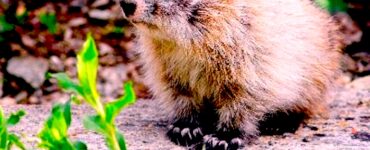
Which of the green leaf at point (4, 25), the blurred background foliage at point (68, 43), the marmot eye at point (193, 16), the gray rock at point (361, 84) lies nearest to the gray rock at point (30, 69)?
the blurred background foliage at point (68, 43)

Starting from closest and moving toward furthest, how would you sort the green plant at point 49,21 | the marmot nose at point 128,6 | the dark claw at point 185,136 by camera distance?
the marmot nose at point 128,6
the dark claw at point 185,136
the green plant at point 49,21

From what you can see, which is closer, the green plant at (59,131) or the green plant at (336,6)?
the green plant at (59,131)

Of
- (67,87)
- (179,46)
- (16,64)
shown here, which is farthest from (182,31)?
(16,64)

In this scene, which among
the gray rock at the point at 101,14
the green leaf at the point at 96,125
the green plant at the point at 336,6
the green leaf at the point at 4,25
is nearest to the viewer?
the green leaf at the point at 96,125

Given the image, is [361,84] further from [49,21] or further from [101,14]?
[49,21]

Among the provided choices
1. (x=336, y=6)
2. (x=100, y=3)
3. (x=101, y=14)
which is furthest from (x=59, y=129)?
(x=100, y=3)

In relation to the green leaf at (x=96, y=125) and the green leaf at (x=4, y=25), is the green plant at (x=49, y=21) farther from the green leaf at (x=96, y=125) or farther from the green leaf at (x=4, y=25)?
the green leaf at (x=96, y=125)

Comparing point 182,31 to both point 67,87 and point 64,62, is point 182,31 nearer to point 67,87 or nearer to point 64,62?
point 67,87

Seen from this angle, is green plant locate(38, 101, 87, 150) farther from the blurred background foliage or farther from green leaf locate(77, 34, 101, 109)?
the blurred background foliage

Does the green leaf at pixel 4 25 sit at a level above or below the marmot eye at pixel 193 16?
below
